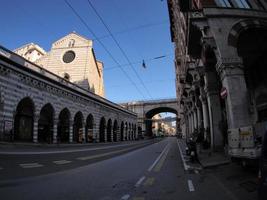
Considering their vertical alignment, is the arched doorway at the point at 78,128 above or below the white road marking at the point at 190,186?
above

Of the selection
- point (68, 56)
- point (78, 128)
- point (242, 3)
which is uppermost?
point (68, 56)

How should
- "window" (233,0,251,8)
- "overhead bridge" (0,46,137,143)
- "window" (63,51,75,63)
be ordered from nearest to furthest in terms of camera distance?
"window" (233,0,251,8), "overhead bridge" (0,46,137,143), "window" (63,51,75,63)

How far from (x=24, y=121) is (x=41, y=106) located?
2533 mm

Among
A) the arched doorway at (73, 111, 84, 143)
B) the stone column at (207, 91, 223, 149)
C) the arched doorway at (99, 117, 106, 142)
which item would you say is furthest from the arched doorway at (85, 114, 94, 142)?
the stone column at (207, 91, 223, 149)

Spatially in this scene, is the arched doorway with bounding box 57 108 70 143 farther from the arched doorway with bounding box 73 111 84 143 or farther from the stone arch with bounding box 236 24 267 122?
the stone arch with bounding box 236 24 267 122

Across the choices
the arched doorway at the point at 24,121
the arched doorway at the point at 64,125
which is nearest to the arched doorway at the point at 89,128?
the arched doorway at the point at 64,125

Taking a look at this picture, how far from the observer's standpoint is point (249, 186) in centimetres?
845

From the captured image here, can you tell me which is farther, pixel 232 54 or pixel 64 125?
pixel 64 125

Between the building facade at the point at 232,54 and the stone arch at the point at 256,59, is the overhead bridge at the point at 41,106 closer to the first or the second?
the building facade at the point at 232,54

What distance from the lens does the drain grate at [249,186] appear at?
26.3ft

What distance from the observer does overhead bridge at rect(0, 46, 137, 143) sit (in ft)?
83.1

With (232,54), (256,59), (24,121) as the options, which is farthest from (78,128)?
(232,54)

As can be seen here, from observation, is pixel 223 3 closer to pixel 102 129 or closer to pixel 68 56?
pixel 102 129

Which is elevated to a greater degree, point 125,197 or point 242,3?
point 242,3
